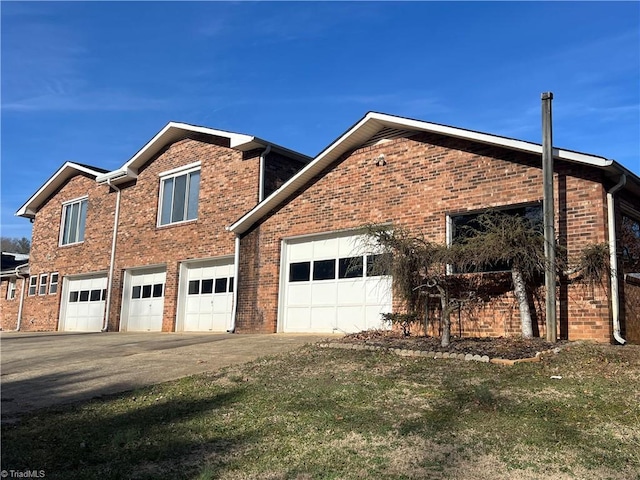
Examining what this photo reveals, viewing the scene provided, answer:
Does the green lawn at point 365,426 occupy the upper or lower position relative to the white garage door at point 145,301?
lower

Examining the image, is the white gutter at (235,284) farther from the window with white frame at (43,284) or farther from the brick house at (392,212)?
the window with white frame at (43,284)

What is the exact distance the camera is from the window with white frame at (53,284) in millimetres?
25684

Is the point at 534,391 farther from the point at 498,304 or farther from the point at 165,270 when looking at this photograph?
the point at 165,270

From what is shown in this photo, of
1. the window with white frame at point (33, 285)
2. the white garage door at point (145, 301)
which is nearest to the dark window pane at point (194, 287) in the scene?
the white garage door at point (145, 301)

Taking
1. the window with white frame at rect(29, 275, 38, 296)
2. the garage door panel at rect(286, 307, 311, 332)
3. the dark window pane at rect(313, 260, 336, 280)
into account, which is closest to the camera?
the dark window pane at rect(313, 260, 336, 280)

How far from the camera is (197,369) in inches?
391

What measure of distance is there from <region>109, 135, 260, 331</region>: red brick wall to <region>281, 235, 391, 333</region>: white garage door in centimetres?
299

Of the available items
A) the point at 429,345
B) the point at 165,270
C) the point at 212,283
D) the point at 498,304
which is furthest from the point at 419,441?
the point at 165,270

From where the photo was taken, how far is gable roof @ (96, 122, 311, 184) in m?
17.8

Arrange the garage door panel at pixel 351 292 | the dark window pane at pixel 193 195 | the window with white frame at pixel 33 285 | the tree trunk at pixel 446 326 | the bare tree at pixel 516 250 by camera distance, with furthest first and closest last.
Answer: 1. the window with white frame at pixel 33 285
2. the dark window pane at pixel 193 195
3. the garage door panel at pixel 351 292
4. the bare tree at pixel 516 250
5. the tree trunk at pixel 446 326

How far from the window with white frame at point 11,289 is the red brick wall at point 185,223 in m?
10.1

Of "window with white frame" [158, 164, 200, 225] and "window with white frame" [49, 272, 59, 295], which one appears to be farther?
"window with white frame" [49, 272, 59, 295]

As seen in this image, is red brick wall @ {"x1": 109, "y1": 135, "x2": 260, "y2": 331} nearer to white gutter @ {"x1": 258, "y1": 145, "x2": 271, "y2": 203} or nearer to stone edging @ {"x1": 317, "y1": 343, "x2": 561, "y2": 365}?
white gutter @ {"x1": 258, "y1": 145, "x2": 271, "y2": 203}

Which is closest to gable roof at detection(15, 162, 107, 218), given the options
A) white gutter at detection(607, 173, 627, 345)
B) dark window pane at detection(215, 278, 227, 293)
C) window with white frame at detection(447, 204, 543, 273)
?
dark window pane at detection(215, 278, 227, 293)
